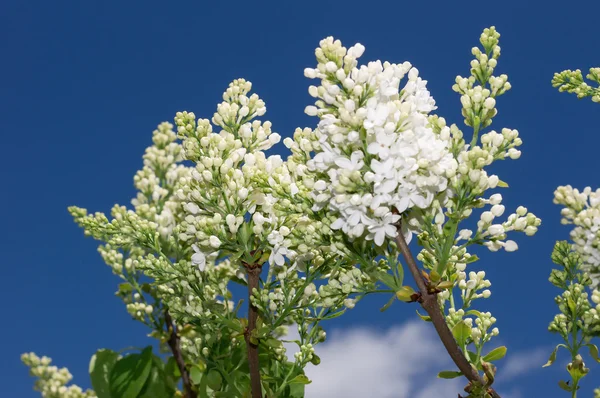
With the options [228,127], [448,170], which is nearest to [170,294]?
[228,127]

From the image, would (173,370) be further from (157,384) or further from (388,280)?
(388,280)

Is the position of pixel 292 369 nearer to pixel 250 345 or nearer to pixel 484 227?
pixel 250 345

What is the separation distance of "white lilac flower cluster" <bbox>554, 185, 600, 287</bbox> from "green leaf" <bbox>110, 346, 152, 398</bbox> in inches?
108

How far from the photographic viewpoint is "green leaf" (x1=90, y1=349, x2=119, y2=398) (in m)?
4.43

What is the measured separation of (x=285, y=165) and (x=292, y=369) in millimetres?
1125

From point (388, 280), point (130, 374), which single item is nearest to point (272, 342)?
point (388, 280)

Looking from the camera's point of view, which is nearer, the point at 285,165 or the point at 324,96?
the point at 324,96

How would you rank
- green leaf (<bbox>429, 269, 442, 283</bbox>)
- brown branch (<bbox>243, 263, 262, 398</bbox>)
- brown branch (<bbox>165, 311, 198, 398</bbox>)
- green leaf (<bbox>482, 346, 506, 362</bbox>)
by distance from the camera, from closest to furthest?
green leaf (<bbox>429, 269, 442, 283</bbox>)
green leaf (<bbox>482, 346, 506, 362</bbox>)
brown branch (<bbox>243, 263, 262, 398</bbox>)
brown branch (<bbox>165, 311, 198, 398</bbox>)

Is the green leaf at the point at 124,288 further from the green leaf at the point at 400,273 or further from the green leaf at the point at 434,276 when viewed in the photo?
the green leaf at the point at 434,276

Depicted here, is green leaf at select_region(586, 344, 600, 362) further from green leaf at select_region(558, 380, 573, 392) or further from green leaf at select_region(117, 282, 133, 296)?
green leaf at select_region(117, 282, 133, 296)

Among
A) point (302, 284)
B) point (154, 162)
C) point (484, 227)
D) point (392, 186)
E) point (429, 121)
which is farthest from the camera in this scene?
point (154, 162)

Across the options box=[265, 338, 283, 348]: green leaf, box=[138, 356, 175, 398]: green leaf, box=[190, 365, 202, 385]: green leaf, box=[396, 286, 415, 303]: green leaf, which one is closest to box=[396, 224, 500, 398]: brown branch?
box=[396, 286, 415, 303]: green leaf

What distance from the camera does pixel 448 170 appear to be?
2791mm

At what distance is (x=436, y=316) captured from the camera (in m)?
2.87
